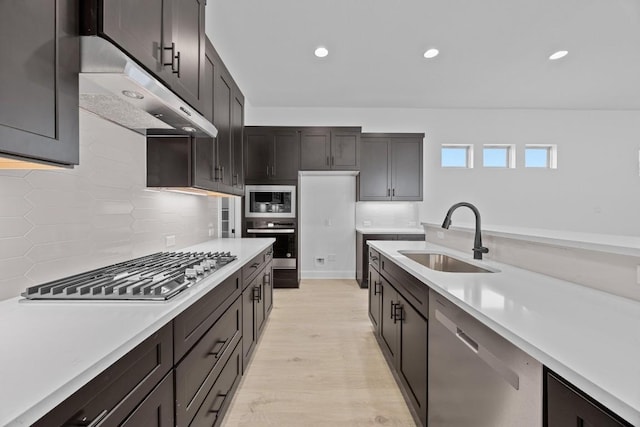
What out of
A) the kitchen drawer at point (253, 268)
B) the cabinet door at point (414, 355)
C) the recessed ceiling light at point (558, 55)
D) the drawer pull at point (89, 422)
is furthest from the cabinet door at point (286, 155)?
the drawer pull at point (89, 422)

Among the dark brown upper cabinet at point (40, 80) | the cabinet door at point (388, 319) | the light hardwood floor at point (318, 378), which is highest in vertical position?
the dark brown upper cabinet at point (40, 80)

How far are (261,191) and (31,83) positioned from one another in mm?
3613

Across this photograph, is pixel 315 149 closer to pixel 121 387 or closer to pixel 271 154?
pixel 271 154

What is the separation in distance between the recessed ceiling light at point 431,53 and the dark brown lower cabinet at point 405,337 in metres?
2.68

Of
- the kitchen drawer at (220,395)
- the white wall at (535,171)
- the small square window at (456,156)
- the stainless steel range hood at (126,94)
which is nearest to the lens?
the stainless steel range hood at (126,94)

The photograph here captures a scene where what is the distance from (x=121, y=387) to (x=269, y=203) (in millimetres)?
3641

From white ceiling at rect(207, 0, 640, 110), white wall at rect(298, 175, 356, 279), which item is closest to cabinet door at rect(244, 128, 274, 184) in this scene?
white ceiling at rect(207, 0, 640, 110)

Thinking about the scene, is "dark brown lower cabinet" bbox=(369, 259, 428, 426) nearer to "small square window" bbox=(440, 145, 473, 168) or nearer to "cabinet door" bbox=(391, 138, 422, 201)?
"cabinet door" bbox=(391, 138, 422, 201)

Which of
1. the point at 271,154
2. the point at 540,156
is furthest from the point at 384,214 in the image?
the point at 540,156

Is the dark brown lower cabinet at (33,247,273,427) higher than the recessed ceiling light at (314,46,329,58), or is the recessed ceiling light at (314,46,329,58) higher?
the recessed ceiling light at (314,46,329,58)

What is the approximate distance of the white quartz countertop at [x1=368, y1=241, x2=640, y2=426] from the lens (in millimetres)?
547

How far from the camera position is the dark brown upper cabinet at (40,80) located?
67 centimetres

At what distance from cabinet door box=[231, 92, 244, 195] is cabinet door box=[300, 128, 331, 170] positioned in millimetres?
1677

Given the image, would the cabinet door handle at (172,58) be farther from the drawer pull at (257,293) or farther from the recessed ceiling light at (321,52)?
the recessed ceiling light at (321,52)
